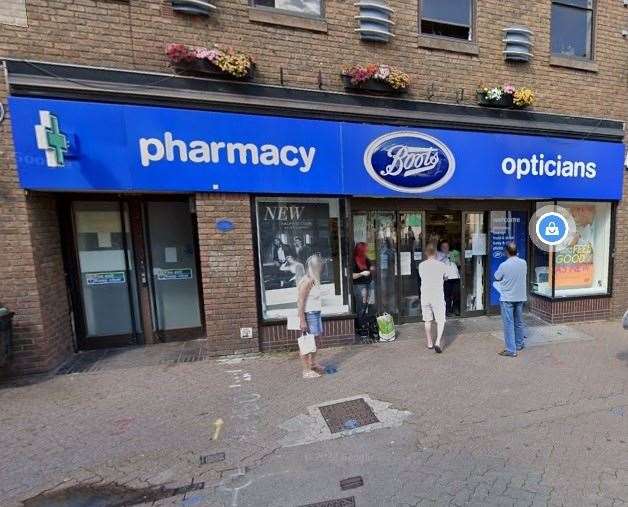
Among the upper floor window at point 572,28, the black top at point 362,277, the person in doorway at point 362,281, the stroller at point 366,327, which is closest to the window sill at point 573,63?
the upper floor window at point 572,28

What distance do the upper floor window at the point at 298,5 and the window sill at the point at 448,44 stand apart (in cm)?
171

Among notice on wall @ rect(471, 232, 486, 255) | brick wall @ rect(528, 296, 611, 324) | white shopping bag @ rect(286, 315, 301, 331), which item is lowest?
brick wall @ rect(528, 296, 611, 324)

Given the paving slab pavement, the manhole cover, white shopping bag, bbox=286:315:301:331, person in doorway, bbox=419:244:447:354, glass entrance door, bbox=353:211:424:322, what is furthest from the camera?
glass entrance door, bbox=353:211:424:322

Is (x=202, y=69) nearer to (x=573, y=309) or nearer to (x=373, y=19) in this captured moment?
(x=373, y=19)

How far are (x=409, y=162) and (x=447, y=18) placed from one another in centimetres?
261

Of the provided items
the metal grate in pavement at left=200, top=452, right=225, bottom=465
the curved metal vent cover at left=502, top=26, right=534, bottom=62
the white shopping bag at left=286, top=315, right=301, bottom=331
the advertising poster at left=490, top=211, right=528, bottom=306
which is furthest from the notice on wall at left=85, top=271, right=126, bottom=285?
the curved metal vent cover at left=502, top=26, right=534, bottom=62

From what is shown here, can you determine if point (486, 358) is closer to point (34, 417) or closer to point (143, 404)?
point (143, 404)

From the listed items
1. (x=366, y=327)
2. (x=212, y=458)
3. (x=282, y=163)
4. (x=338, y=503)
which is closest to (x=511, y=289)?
(x=366, y=327)

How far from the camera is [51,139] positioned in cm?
445

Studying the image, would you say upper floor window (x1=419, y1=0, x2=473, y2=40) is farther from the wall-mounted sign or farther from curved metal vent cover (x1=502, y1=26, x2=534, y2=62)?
the wall-mounted sign

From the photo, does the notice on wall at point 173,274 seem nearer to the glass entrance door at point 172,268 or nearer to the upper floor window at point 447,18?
the glass entrance door at point 172,268

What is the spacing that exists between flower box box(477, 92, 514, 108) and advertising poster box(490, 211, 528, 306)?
2.01 meters

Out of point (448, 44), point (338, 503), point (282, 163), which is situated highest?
point (448, 44)

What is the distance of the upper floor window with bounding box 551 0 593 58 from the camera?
261 inches
